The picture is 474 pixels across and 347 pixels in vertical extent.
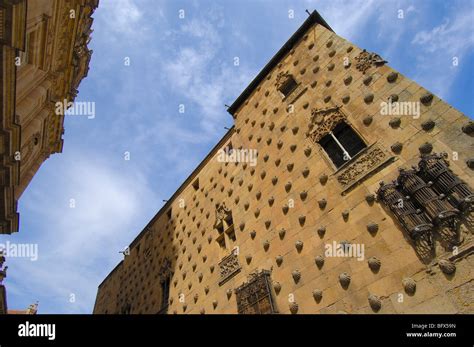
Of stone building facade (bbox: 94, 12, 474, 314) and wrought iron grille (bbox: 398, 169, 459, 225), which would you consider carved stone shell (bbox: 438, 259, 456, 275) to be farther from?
wrought iron grille (bbox: 398, 169, 459, 225)

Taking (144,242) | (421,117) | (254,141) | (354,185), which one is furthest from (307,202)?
(144,242)

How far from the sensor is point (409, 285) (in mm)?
4418

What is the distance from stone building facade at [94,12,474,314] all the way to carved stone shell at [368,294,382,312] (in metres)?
0.03

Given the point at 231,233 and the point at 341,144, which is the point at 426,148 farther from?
the point at 231,233

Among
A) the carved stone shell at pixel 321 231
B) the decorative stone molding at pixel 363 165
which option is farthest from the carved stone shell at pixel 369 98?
the carved stone shell at pixel 321 231

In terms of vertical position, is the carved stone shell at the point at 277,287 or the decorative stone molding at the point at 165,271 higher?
the decorative stone molding at the point at 165,271

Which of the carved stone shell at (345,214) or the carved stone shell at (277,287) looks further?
the carved stone shell at (277,287)

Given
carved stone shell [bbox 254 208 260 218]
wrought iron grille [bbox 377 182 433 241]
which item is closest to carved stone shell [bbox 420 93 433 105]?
wrought iron grille [bbox 377 182 433 241]

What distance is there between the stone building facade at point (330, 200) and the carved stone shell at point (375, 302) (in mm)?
31

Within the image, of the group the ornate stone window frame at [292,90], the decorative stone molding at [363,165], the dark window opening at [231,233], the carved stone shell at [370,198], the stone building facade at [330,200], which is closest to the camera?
the stone building facade at [330,200]

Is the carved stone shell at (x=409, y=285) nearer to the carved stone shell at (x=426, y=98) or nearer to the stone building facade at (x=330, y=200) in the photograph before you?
the stone building facade at (x=330, y=200)

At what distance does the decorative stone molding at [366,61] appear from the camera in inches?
274

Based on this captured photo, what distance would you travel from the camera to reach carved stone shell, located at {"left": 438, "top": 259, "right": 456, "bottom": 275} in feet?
13.5

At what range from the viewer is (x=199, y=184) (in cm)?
1244
